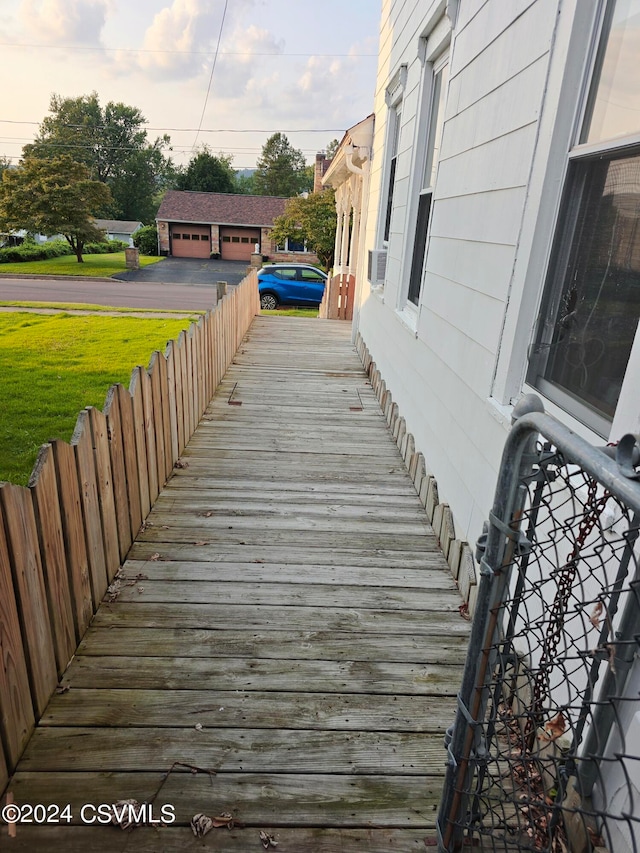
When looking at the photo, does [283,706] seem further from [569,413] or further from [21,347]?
[21,347]

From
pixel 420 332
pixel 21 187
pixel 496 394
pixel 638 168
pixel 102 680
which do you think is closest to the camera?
pixel 638 168

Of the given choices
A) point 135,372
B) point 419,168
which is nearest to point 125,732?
point 135,372

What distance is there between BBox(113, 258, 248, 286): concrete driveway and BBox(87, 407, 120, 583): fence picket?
79.3 ft

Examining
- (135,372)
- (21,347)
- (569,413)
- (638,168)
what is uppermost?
(638,168)

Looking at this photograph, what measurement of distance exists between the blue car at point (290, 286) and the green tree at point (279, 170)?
2372 inches

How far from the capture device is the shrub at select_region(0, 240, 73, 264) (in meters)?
32.8

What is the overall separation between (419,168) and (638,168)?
3634 mm

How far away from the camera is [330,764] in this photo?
80.0 inches

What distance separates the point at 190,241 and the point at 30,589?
46.4m

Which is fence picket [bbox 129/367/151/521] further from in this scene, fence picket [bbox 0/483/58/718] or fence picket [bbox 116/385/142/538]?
fence picket [bbox 0/483/58/718]

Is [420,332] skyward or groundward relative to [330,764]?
skyward

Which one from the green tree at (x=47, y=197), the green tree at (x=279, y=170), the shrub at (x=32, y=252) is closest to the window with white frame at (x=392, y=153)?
the green tree at (x=47, y=197)

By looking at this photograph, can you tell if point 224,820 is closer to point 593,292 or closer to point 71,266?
point 593,292

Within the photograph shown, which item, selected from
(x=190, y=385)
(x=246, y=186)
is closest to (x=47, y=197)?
(x=190, y=385)
